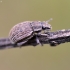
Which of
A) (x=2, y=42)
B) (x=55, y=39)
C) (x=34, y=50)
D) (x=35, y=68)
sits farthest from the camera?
(x=34, y=50)

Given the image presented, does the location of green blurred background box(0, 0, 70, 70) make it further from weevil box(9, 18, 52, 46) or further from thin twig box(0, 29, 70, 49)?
thin twig box(0, 29, 70, 49)

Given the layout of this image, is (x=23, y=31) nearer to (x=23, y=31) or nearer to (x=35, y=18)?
(x=23, y=31)

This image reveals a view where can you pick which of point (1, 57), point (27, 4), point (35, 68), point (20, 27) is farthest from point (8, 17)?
point (20, 27)

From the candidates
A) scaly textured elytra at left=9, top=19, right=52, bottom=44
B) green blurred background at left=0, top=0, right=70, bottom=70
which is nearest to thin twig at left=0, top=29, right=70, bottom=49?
scaly textured elytra at left=9, top=19, right=52, bottom=44

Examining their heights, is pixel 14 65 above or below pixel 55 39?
below

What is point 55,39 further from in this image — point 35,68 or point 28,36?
point 35,68

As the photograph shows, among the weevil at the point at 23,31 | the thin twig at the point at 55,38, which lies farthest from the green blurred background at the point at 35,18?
the thin twig at the point at 55,38

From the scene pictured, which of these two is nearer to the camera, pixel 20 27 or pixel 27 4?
pixel 20 27

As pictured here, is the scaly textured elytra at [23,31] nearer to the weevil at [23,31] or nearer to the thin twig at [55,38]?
the weevil at [23,31]

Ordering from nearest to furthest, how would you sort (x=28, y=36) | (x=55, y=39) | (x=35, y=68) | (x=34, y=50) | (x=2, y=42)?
(x=55, y=39) → (x=2, y=42) → (x=28, y=36) → (x=35, y=68) → (x=34, y=50)
